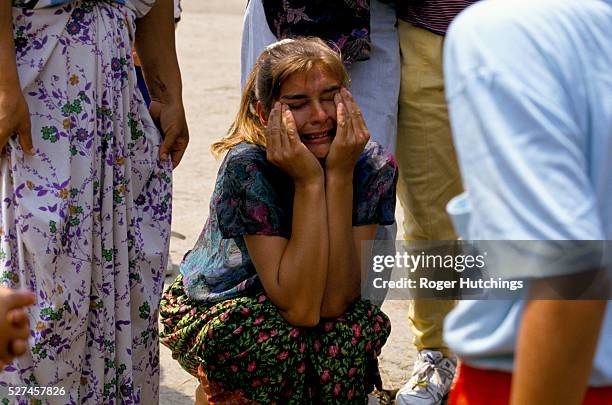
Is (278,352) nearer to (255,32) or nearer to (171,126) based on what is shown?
(171,126)

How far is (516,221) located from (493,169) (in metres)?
0.06

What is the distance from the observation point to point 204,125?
6.77 meters

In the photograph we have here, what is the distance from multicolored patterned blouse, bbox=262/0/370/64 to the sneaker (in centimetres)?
98

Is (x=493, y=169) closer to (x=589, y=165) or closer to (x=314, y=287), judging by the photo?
(x=589, y=165)

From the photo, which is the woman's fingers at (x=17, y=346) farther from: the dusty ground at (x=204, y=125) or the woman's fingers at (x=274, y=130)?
the dusty ground at (x=204, y=125)

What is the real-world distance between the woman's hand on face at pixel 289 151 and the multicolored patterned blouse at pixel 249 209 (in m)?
0.07

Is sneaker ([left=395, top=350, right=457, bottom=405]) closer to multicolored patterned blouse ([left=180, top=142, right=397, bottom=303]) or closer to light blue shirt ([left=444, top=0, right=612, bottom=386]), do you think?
multicolored patterned blouse ([left=180, top=142, right=397, bottom=303])

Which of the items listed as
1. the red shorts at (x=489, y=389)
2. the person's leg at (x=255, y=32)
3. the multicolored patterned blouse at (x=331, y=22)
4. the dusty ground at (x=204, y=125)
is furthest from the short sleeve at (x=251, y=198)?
the red shorts at (x=489, y=389)

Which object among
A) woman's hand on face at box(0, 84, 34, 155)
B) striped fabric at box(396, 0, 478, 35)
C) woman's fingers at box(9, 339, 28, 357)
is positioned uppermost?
striped fabric at box(396, 0, 478, 35)

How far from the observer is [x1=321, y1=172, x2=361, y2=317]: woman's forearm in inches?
111

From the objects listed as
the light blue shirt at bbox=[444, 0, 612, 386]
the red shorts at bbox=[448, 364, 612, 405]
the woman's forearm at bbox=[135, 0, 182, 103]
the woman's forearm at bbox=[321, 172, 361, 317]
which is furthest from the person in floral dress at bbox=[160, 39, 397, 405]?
the light blue shirt at bbox=[444, 0, 612, 386]

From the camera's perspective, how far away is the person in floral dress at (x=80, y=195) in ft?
8.53

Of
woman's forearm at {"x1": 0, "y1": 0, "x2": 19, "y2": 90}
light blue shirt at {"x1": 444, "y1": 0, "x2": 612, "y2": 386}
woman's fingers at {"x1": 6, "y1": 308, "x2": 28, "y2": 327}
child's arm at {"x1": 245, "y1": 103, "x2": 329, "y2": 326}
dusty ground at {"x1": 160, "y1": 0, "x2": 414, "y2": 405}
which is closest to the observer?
light blue shirt at {"x1": 444, "y1": 0, "x2": 612, "y2": 386}

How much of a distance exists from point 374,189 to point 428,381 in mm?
778
